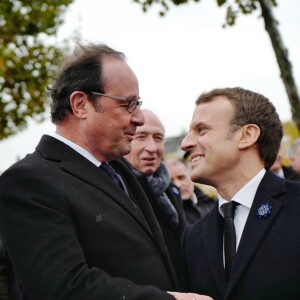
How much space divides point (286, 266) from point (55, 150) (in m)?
1.22

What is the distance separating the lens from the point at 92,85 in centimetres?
271

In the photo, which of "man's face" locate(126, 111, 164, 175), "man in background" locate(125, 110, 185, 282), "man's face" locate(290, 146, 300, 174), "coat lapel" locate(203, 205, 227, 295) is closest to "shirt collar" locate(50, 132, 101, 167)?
"coat lapel" locate(203, 205, 227, 295)

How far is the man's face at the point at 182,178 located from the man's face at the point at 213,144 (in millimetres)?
2916

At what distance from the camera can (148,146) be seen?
452 centimetres

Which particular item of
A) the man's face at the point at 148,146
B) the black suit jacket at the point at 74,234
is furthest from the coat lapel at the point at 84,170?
the man's face at the point at 148,146

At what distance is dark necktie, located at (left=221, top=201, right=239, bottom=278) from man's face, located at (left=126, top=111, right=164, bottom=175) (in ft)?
5.53

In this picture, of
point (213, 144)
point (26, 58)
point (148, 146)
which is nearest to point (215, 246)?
point (213, 144)

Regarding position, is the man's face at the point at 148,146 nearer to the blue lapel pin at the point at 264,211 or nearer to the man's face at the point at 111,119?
the man's face at the point at 111,119

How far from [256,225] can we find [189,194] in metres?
3.36

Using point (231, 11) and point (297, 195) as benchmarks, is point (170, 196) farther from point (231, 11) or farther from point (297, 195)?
point (231, 11)

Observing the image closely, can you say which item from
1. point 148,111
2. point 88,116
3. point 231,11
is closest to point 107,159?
point 88,116

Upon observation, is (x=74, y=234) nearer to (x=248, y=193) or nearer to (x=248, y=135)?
(x=248, y=193)

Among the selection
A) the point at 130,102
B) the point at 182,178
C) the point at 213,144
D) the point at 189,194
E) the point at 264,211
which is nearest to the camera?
the point at 264,211

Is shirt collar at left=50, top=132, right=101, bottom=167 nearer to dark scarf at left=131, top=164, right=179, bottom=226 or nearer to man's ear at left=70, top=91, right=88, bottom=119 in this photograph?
man's ear at left=70, top=91, right=88, bottom=119
